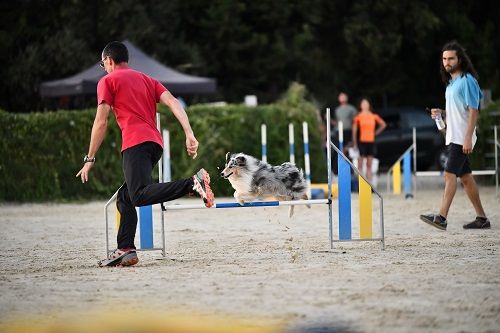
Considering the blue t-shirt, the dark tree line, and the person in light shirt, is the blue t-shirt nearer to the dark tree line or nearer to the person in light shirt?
the person in light shirt

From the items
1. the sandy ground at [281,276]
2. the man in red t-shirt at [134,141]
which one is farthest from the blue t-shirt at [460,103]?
the man in red t-shirt at [134,141]

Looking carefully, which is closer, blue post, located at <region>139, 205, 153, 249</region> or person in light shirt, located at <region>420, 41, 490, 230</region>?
blue post, located at <region>139, 205, 153, 249</region>

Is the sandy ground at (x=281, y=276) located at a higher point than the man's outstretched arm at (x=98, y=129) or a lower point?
lower

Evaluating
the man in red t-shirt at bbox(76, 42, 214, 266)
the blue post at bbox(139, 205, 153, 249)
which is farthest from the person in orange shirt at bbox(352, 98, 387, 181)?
the man in red t-shirt at bbox(76, 42, 214, 266)

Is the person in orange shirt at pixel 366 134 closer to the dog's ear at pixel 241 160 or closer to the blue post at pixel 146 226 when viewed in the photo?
the dog's ear at pixel 241 160

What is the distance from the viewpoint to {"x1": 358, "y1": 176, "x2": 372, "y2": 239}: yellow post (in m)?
9.69

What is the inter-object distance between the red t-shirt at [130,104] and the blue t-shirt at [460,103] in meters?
3.45

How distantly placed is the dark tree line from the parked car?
7126 mm

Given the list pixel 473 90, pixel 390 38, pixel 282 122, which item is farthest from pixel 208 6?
pixel 473 90

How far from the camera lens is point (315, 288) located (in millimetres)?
7195

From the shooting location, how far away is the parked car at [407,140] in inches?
998

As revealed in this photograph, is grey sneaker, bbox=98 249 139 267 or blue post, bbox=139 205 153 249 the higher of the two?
blue post, bbox=139 205 153 249

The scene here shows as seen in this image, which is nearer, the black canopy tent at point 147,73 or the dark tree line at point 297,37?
the black canopy tent at point 147,73

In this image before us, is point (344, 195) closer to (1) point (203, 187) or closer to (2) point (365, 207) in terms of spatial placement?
(2) point (365, 207)
